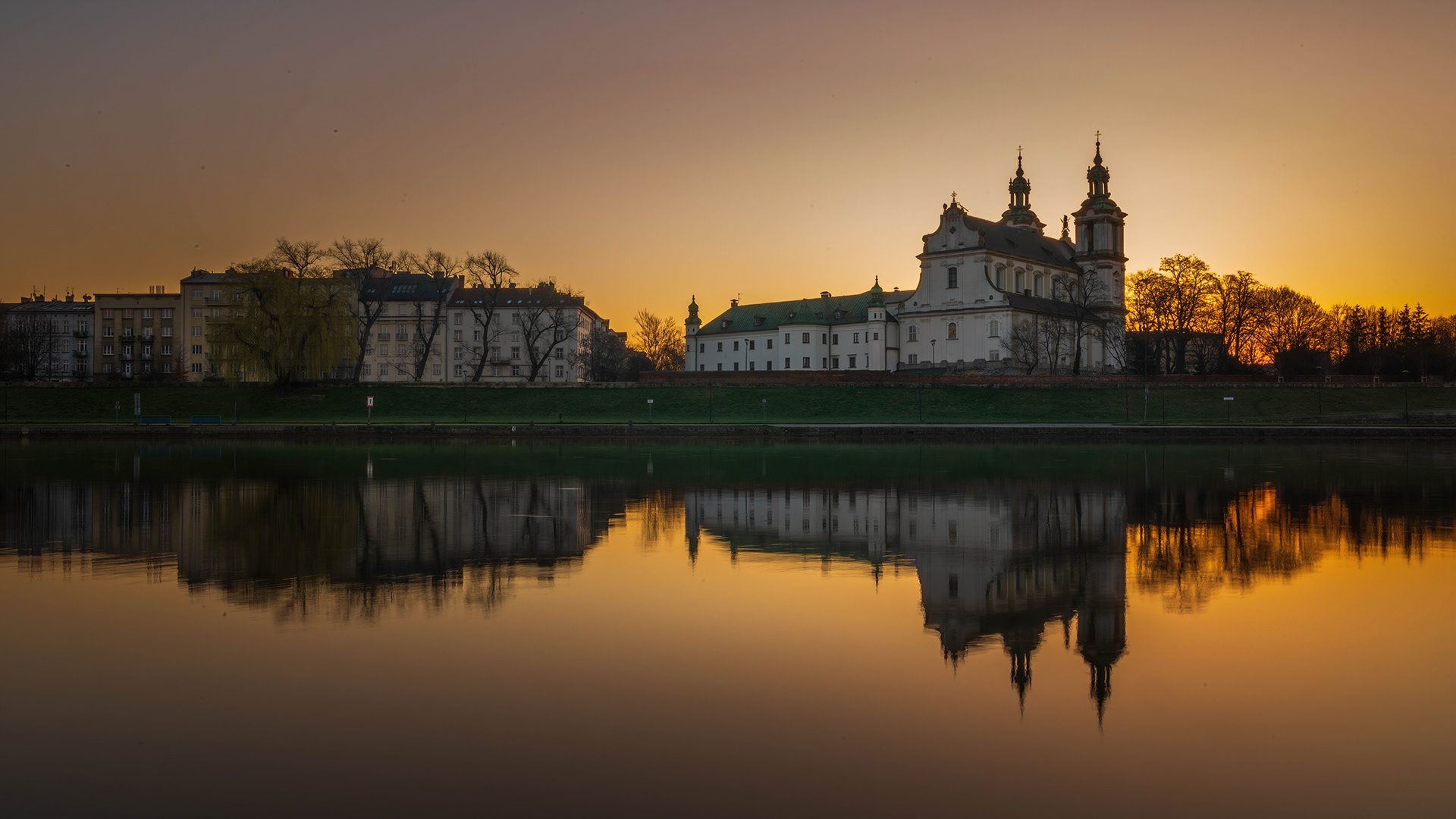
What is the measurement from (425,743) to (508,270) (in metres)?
81.8

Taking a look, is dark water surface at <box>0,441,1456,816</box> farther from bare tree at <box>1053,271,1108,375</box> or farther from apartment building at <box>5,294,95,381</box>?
apartment building at <box>5,294,95,381</box>

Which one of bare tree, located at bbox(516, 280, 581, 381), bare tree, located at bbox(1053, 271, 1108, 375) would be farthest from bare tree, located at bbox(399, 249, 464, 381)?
bare tree, located at bbox(1053, 271, 1108, 375)

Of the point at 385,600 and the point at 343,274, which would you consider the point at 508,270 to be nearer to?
the point at 343,274

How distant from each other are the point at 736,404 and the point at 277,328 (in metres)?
33.2

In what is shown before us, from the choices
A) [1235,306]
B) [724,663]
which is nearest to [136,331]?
[1235,306]

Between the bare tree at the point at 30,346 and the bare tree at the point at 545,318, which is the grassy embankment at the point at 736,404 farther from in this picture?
the bare tree at the point at 30,346

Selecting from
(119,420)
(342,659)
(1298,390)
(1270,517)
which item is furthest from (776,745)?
(1298,390)

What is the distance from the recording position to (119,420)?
6619cm

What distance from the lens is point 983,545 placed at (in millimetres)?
15961

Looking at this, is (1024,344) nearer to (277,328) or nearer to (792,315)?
(792,315)

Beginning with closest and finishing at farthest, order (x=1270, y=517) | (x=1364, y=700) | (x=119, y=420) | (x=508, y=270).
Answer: (x=1364, y=700) → (x=1270, y=517) → (x=119, y=420) → (x=508, y=270)

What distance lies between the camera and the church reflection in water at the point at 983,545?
10312 millimetres

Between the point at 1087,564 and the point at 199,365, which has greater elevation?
the point at 199,365

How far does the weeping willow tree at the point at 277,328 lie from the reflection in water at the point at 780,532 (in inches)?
1680
